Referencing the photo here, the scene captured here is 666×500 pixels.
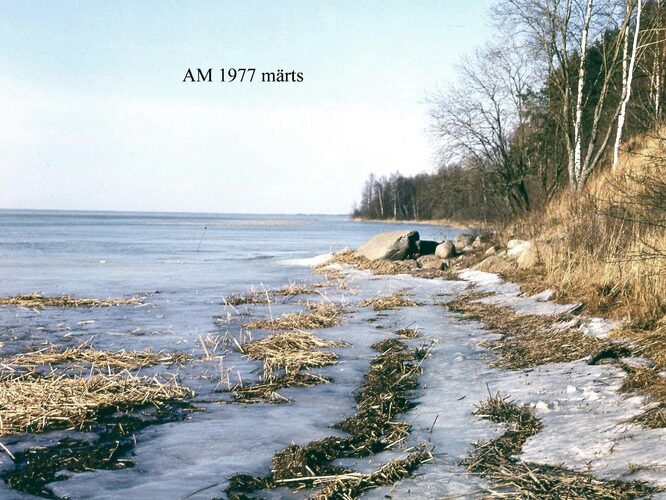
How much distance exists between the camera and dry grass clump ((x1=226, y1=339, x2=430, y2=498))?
12.1 ft

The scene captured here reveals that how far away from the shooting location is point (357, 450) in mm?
4238

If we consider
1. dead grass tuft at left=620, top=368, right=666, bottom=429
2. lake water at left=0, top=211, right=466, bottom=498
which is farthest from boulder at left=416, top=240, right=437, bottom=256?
dead grass tuft at left=620, top=368, right=666, bottom=429

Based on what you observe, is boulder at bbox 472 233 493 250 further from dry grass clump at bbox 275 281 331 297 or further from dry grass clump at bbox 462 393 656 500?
dry grass clump at bbox 462 393 656 500

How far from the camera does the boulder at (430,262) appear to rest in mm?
18245

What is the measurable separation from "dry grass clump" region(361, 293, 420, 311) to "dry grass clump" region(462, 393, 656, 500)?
6.82 m

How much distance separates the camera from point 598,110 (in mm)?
19281

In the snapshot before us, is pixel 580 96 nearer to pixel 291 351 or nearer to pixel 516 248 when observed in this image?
pixel 516 248

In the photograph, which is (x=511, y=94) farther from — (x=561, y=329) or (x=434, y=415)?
(x=434, y=415)

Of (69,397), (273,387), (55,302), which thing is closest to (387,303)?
(273,387)

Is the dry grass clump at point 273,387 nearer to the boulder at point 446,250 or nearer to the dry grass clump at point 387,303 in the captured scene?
the dry grass clump at point 387,303

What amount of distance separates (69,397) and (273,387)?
1866 millimetres

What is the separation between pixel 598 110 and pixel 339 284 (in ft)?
34.9

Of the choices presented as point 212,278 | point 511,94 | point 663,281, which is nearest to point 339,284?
point 212,278

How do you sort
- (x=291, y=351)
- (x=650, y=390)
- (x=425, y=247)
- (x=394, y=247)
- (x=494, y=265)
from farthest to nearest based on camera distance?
(x=425, y=247) < (x=394, y=247) < (x=494, y=265) < (x=291, y=351) < (x=650, y=390)
